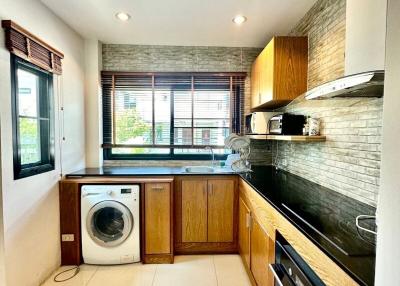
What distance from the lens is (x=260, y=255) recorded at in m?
1.88

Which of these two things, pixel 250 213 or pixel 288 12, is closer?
pixel 250 213

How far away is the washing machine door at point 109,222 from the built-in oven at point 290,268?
1.64m

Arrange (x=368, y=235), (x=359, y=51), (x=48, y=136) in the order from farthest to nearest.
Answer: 1. (x=48, y=136)
2. (x=359, y=51)
3. (x=368, y=235)

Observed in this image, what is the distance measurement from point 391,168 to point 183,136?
119 inches

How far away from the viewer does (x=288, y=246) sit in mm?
1377

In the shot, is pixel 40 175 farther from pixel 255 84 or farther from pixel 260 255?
pixel 255 84

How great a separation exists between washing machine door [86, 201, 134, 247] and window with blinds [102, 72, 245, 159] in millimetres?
993

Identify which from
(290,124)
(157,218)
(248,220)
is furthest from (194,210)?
(290,124)

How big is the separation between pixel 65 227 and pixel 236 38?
3.02 metres

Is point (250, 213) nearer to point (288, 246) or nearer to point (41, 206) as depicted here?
point (288, 246)

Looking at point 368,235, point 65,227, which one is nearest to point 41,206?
point 65,227

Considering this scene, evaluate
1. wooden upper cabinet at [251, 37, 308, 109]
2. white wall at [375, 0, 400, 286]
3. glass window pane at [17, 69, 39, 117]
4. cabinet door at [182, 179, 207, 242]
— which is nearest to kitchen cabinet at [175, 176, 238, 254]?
cabinet door at [182, 179, 207, 242]

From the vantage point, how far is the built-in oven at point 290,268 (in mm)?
1096

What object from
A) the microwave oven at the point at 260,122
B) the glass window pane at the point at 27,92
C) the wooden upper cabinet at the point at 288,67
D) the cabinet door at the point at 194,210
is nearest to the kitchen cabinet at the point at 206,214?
the cabinet door at the point at 194,210
